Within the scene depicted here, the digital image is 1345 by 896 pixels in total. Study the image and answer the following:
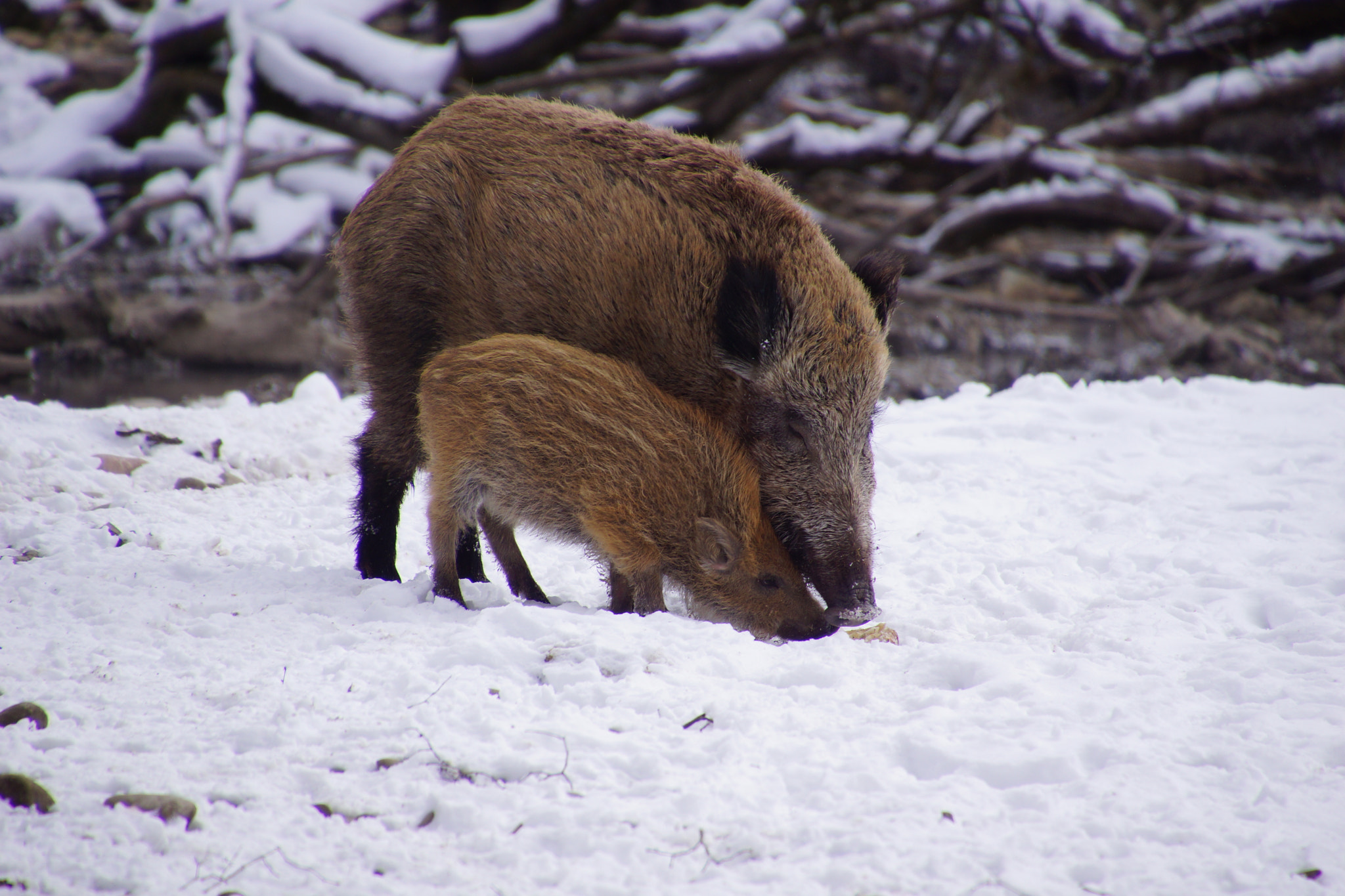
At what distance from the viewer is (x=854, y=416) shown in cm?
380

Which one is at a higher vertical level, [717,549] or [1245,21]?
[1245,21]

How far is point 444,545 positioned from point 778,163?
913cm

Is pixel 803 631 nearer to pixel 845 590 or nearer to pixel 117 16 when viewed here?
pixel 845 590

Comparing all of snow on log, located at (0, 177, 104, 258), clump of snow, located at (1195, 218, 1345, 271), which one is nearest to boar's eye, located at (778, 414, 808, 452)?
snow on log, located at (0, 177, 104, 258)

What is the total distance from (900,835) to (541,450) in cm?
178

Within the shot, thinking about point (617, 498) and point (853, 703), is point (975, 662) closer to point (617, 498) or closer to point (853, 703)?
point (853, 703)

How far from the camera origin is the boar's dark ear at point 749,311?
3.44m

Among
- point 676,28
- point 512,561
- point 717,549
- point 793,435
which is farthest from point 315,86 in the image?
point 717,549

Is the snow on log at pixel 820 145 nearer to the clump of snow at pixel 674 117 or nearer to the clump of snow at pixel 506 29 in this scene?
the clump of snow at pixel 674 117

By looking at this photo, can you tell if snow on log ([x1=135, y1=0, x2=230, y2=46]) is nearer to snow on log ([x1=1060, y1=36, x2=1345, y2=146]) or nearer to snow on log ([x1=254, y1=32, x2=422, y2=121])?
snow on log ([x1=254, y1=32, x2=422, y2=121])

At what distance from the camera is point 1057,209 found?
11828mm

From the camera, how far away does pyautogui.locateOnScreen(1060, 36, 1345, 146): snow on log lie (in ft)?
37.3

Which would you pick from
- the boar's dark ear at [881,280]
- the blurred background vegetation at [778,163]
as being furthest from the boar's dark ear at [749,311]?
the blurred background vegetation at [778,163]

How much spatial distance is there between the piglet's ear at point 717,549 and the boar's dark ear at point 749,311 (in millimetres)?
620
